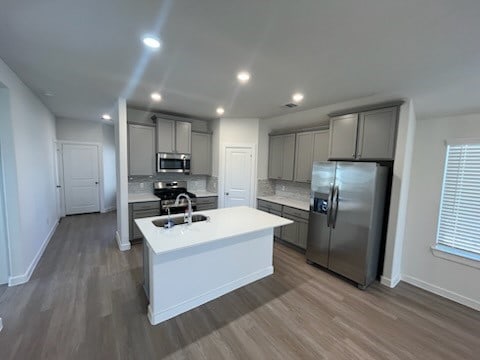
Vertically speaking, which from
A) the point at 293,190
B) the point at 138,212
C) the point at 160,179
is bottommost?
the point at 138,212

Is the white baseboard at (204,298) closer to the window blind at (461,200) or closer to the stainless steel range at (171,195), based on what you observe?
the stainless steel range at (171,195)

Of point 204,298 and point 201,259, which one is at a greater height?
point 201,259

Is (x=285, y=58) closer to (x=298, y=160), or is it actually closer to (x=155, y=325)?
(x=298, y=160)

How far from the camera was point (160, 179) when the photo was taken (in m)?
4.85

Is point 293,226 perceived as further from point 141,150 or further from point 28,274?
point 28,274

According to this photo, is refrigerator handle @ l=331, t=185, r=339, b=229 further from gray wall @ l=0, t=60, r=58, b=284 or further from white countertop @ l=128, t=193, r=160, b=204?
gray wall @ l=0, t=60, r=58, b=284

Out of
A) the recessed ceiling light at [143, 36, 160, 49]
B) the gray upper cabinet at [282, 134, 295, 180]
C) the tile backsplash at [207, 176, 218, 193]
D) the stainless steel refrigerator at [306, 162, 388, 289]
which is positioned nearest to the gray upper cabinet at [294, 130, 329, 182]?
the gray upper cabinet at [282, 134, 295, 180]

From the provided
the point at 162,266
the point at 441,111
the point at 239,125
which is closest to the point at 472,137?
the point at 441,111

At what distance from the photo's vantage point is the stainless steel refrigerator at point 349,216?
9.39 feet

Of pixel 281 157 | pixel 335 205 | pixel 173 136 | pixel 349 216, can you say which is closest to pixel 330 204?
pixel 335 205

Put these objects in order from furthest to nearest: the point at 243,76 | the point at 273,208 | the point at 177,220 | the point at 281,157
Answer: the point at 281,157
the point at 273,208
the point at 177,220
the point at 243,76

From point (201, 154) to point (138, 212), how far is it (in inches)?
72.2

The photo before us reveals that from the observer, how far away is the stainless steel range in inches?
168

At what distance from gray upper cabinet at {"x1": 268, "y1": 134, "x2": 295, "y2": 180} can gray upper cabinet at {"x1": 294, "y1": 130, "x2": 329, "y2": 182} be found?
14 centimetres
